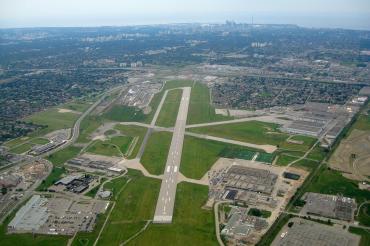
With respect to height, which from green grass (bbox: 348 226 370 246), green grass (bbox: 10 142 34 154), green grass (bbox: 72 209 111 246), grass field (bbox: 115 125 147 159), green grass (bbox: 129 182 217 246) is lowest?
green grass (bbox: 72 209 111 246)

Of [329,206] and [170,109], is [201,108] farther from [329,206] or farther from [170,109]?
[329,206]

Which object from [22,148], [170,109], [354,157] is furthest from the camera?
[170,109]

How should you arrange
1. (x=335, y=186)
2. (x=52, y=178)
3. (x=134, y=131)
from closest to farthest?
(x=335, y=186) < (x=52, y=178) < (x=134, y=131)

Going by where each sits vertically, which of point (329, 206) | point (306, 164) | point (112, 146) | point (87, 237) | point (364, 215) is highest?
point (112, 146)

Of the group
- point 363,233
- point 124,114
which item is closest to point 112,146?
point 124,114

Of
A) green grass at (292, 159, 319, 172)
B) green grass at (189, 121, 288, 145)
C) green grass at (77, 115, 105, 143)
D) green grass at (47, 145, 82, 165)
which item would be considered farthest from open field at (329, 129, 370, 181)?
green grass at (77, 115, 105, 143)

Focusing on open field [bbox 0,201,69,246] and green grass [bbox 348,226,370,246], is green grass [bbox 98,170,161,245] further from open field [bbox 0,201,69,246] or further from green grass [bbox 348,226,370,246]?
green grass [bbox 348,226,370,246]
